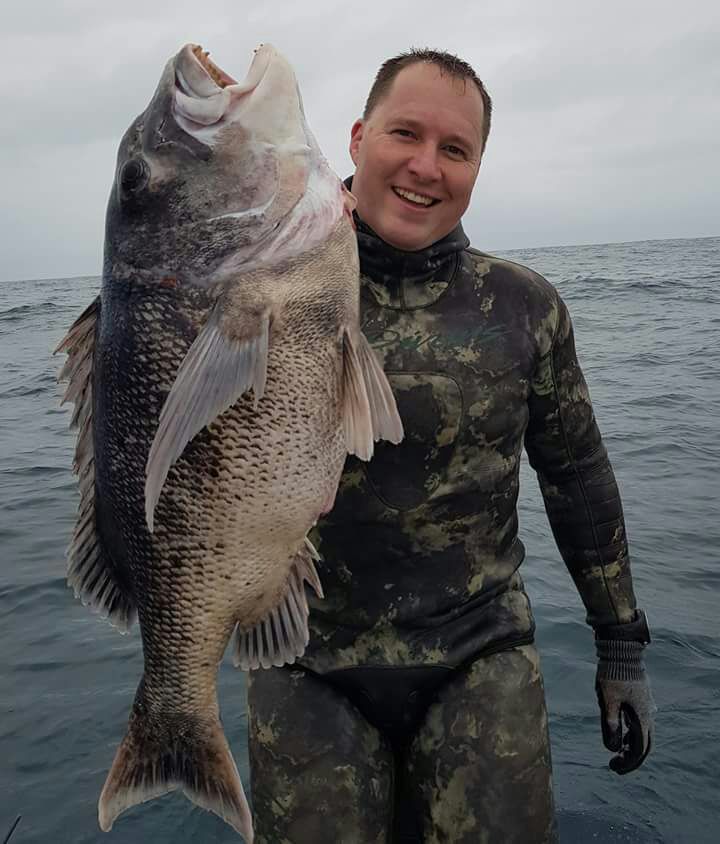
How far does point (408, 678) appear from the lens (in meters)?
2.62

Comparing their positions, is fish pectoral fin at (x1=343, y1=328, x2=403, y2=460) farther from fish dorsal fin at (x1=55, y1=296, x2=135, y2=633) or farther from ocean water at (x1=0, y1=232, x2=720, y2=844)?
ocean water at (x1=0, y1=232, x2=720, y2=844)

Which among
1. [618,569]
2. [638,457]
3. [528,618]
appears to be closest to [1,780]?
[528,618]

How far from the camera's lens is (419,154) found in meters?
2.50

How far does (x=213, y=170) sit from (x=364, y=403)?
679 millimetres


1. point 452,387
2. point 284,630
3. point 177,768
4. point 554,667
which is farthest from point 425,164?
point 554,667

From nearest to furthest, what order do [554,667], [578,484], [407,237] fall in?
[407,237] < [578,484] < [554,667]

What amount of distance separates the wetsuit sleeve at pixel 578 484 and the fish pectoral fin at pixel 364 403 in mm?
941

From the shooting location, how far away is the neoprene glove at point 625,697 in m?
3.04

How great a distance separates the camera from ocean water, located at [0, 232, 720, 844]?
3.82m

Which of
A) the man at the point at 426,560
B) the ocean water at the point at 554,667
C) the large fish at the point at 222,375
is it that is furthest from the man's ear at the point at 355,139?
the ocean water at the point at 554,667

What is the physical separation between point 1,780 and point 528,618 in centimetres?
288

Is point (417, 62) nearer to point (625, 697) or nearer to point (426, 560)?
point (426, 560)

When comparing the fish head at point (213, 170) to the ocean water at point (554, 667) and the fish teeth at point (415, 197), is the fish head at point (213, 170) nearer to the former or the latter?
the fish teeth at point (415, 197)

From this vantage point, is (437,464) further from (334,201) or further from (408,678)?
(334,201)
